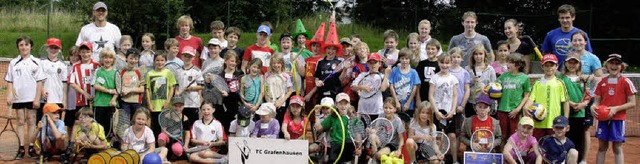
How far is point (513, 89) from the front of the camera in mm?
8969

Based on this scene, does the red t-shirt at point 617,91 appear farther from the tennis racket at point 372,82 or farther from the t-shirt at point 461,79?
the tennis racket at point 372,82

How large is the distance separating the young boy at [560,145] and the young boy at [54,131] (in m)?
4.85

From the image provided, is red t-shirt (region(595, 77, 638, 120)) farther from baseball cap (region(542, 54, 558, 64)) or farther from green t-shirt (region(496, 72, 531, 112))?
green t-shirt (region(496, 72, 531, 112))

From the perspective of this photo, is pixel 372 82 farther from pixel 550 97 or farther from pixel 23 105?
pixel 23 105

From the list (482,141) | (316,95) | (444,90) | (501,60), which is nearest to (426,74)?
(444,90)

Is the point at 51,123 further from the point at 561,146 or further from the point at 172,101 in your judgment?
the point at 561,146

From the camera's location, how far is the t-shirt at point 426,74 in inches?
374

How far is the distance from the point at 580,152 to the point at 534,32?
12.0 m

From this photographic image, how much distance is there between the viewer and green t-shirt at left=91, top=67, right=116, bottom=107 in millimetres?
9320

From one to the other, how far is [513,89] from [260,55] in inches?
113

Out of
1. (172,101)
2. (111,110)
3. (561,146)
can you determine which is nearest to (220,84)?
(172,101)

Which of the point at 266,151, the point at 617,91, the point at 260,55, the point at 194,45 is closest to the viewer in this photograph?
the point at 266,151

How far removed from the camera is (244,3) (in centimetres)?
2539

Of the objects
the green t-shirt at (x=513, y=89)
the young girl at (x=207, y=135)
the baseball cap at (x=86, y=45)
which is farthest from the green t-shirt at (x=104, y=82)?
the green t-shirt at (x=513, y=89)
